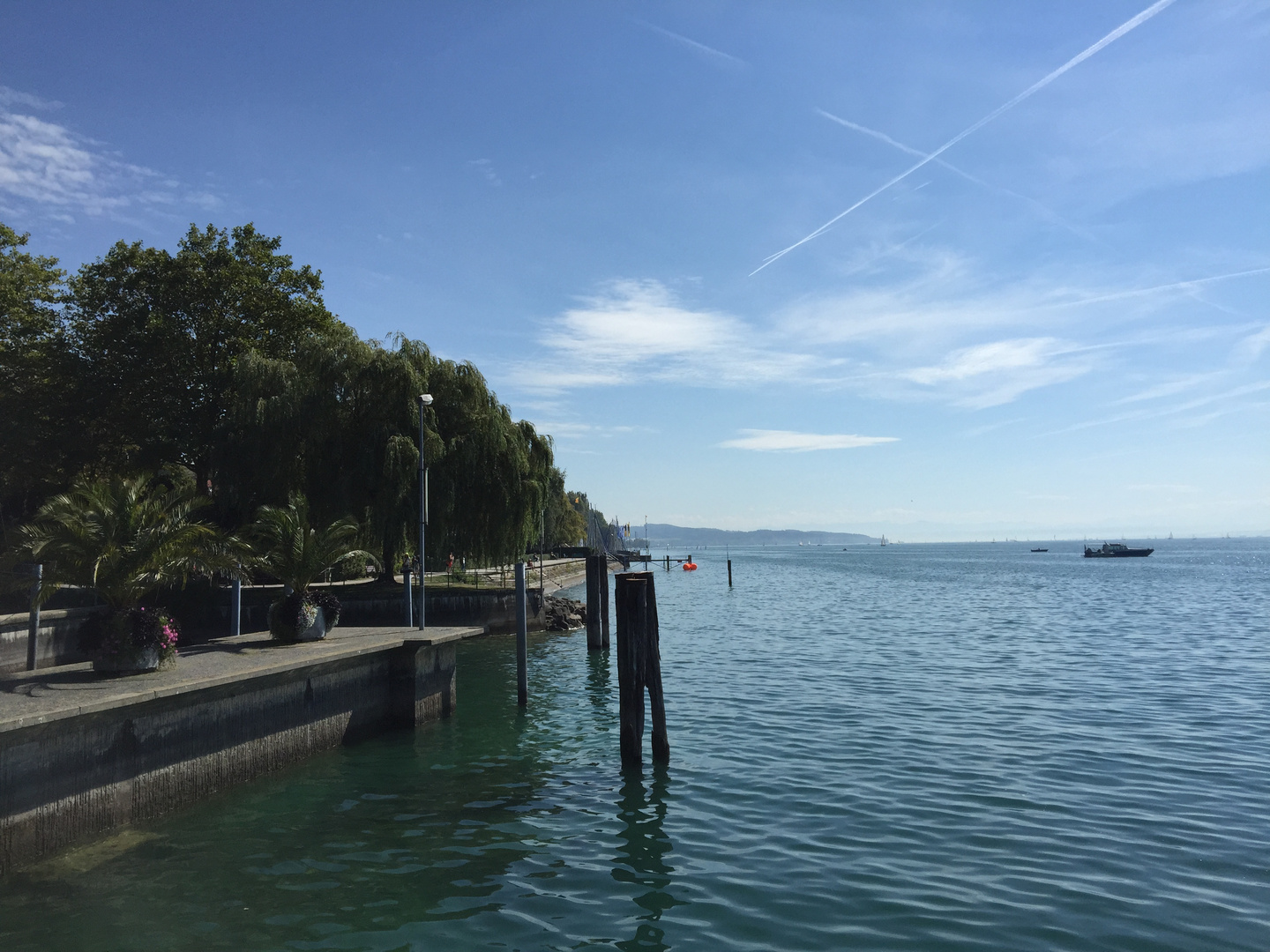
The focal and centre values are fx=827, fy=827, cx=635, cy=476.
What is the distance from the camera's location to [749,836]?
9.97 m

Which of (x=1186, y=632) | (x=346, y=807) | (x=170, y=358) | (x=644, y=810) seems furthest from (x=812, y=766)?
(x=170, y=358)

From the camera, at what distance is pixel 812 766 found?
12984mm

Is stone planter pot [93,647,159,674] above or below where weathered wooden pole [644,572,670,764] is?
above

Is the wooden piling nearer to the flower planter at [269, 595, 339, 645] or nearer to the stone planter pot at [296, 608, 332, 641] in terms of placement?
the stone planter pot at [296, 608, 332, 641]

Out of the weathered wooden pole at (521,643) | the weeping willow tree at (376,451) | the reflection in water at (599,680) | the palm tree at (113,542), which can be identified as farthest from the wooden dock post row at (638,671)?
the weeping willow tree at (376,451)

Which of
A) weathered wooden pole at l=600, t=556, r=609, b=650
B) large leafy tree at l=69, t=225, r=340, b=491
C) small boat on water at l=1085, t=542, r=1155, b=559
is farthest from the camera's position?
small boat on water at l=1085, t=542, r=1155, b=559

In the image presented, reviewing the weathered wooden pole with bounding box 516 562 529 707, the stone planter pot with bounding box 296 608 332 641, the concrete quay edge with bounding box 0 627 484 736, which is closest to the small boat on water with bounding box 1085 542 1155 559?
the weathered wooden pole with bounding box 516 562 529 707

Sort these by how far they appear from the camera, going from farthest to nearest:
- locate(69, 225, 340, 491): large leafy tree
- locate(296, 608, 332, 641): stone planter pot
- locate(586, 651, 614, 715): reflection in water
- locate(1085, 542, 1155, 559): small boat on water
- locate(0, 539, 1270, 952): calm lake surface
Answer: locate(1085, 542, 1155, 559): small boat on water, locate(69, 225, 340, 491): large leafy tree, locate(586, 651, 614, 715): reflection in water, locate(296, 608, 332, 641): stone planter pot, locate(0, 539, 1270, 952): calm lake surface

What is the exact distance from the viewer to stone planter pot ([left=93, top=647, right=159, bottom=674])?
11.8 m

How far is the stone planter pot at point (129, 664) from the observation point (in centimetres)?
1175

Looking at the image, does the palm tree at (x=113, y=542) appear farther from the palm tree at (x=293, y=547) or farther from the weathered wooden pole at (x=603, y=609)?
the weathered wooden pole at (x=603, y=609)

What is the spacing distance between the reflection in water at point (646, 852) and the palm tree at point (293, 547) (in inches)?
325

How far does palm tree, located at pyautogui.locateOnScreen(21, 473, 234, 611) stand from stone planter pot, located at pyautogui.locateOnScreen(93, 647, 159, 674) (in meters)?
0.84

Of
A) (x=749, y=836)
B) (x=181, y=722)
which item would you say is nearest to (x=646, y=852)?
(x=749, y=836)
